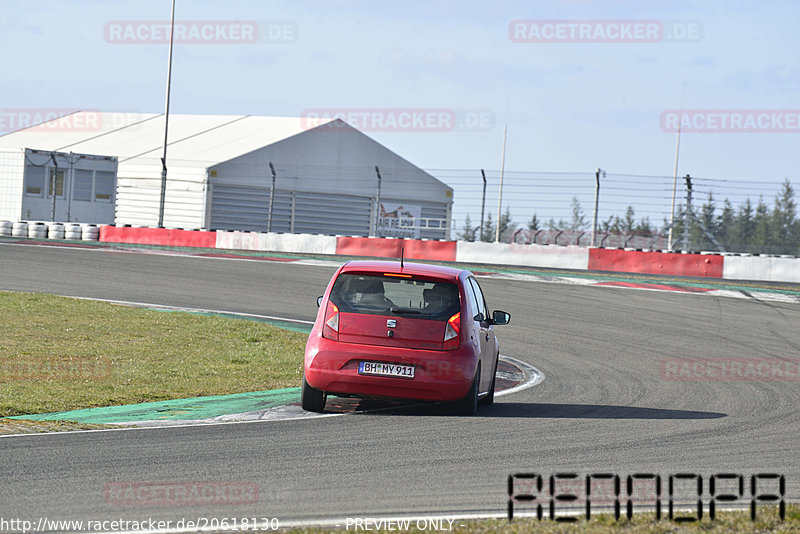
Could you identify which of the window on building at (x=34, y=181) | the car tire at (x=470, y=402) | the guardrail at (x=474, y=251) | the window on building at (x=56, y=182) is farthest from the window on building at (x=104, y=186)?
the car tire at (x=470, y=402)

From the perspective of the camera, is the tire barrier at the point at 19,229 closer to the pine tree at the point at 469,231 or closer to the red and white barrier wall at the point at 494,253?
the red and white barrier wall at the point at 494,253

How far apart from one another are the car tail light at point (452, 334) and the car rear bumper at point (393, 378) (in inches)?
3.3

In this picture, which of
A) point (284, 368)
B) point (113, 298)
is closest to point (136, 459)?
point (284, 368)

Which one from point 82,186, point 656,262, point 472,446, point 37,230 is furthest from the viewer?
point 82,186

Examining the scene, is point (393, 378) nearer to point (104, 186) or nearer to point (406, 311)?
point (406, 311)

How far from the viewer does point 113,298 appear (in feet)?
65.1

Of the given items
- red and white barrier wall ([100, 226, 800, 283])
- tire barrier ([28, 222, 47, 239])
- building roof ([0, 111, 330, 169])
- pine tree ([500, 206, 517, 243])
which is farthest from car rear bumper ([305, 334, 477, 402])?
building roof ([0, 111, 330, 169])

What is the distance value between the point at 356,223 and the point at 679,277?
20.2m

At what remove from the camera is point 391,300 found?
32.5 feet

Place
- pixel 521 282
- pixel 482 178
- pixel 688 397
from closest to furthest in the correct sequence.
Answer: pixel 688 397 < pixel 521 282 < pixel 482 178

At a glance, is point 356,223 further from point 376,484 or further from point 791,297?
point 376,484

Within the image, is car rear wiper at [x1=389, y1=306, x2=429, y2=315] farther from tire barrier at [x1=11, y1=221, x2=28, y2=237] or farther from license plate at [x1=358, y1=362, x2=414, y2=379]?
tire barrier at [x1=11, y1=221, x2=28, y2=237]

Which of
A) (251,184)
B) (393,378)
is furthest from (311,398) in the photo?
(251,184)

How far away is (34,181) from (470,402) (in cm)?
3147
